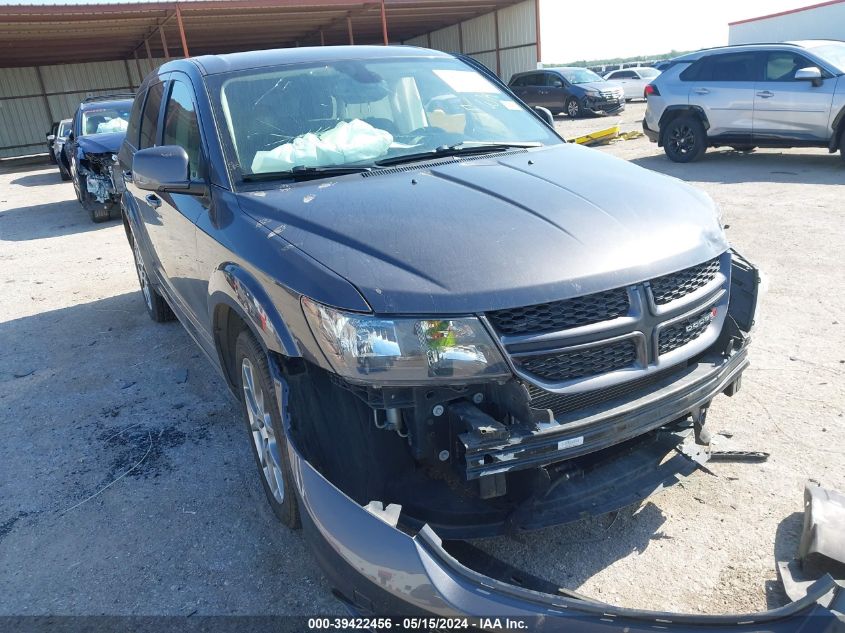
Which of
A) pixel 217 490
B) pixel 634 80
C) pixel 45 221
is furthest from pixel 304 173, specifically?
pixel 634 80

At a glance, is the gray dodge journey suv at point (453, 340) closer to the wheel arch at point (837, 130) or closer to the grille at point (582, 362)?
the grille at point (582, 362)

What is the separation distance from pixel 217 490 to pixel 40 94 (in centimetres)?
3217

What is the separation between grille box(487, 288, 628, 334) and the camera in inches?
79.4

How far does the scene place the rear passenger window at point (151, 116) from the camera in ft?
13.7

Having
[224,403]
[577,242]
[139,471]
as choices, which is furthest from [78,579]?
[577,242]

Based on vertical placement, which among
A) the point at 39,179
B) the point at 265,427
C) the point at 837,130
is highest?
the point at 265,427

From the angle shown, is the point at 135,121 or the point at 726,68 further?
the point at 726,68

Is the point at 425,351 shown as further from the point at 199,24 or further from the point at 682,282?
the point at 199,24

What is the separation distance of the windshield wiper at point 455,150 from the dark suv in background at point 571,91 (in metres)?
19.3

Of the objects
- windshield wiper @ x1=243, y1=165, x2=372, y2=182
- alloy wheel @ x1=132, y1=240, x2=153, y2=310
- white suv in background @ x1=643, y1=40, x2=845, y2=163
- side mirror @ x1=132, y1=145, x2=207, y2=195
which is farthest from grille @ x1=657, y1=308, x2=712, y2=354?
white suv in background @ x1=643, y1=40, x2=845, y2=163

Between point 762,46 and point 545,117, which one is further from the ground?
Result: point 545,117

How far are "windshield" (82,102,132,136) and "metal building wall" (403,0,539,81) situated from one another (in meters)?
16.5

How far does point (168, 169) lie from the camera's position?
9.70ft

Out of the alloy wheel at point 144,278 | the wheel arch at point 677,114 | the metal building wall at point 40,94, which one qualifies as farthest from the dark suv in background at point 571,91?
the alloy wheel at point 144,278
